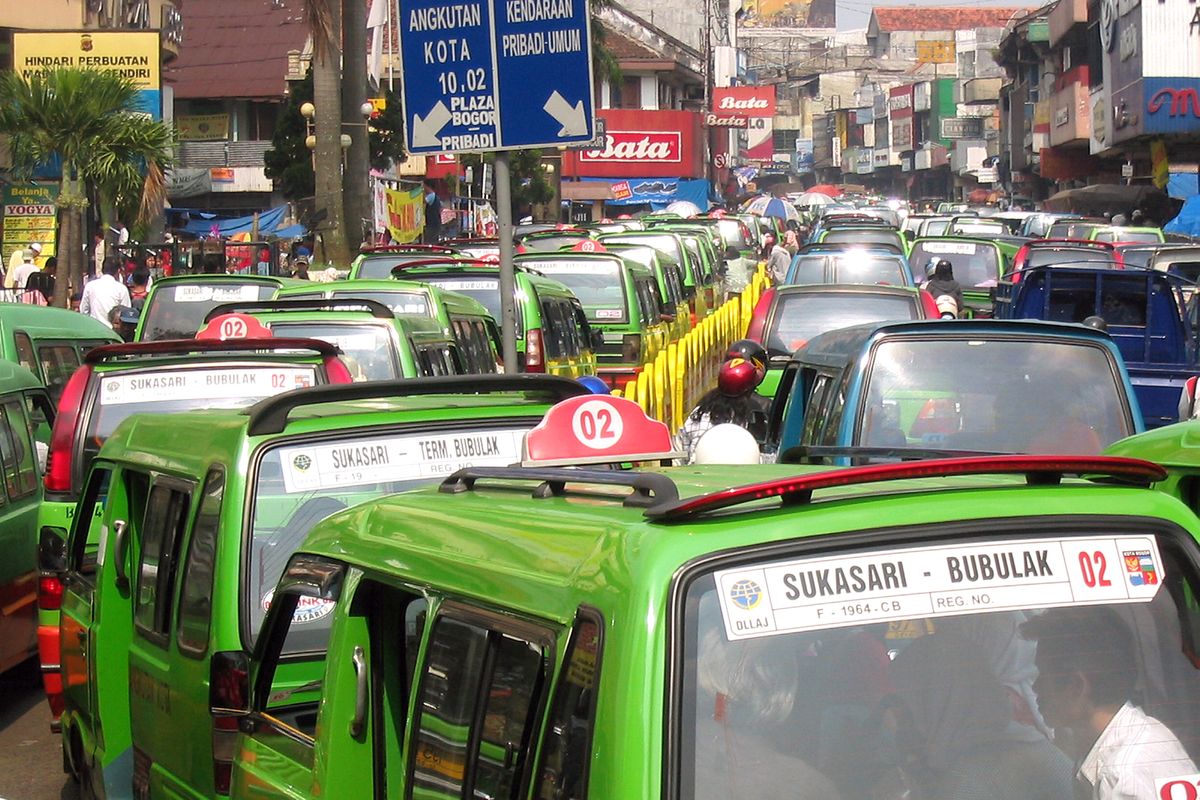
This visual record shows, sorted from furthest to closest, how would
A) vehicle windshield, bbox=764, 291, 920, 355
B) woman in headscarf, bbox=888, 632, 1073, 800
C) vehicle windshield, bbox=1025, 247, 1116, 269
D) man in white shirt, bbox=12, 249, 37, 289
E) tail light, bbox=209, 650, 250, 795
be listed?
man in white shirt, bbox=12, 249, 37, 289, vehicle windshield, bbox=1025, 247, 1116, 269, vehicle windshield, bbox=764, 291, 920, 355, tail light, bbox=209, 650, 250, 795, woman in headscarf, bbox=888, 632, 1073, 800

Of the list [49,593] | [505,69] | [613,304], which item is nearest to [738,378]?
[505,69]

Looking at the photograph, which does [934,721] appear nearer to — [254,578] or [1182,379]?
[254,578]

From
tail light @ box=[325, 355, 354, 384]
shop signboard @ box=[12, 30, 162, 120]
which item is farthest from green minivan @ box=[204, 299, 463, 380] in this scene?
shop signboard @ box=[12, 30, 162, 120]

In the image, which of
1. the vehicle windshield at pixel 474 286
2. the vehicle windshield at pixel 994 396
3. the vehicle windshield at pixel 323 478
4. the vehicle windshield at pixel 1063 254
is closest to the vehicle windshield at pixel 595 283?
the vehicle windshield at pixel 474 286

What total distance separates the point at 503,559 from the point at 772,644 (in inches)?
23.1

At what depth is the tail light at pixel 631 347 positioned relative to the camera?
20.4 m

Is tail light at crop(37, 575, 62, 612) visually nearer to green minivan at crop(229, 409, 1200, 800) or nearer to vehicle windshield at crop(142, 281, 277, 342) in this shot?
green minivan at crop(229, 409, 1200, 800)

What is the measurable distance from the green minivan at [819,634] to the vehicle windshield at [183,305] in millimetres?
12943

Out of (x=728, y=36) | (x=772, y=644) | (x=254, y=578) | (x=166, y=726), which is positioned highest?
(x=728, y=36)

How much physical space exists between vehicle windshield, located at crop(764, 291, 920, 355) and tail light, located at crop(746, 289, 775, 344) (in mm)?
93

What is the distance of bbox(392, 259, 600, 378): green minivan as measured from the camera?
1580 centimetres

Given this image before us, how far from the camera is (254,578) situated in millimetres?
5371

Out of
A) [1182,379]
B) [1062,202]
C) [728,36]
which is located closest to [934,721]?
[1182,379]

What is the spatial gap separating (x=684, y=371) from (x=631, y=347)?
1567mm
